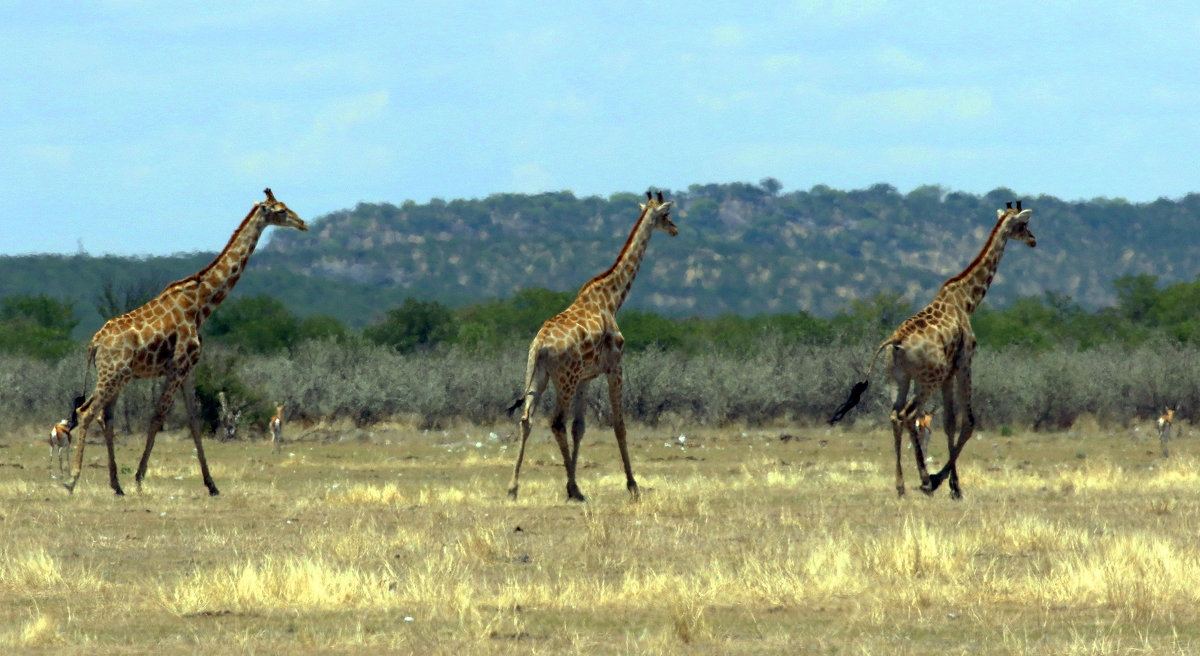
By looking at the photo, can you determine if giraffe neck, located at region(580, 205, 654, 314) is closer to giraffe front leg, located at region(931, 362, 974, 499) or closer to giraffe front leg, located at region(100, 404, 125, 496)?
giraffe front leg, located at region(931, 362, 974, 499)

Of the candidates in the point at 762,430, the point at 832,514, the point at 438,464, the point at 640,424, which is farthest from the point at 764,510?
the point at 640,424

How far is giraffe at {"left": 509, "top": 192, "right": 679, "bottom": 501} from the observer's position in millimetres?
15469

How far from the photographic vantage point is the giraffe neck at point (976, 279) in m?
16.7

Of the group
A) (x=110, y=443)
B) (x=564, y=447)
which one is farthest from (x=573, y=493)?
(x=110, y=443)

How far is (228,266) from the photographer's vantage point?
16922 mm

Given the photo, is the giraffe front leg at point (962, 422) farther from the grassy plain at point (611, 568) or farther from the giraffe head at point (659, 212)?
the giraffe head at point (659, 212)

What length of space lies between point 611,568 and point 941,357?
6402mm

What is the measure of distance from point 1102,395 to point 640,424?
41.7 ft

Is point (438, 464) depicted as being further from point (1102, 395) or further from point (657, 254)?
point (657, 254)

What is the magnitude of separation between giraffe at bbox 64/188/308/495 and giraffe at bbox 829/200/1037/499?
24.5ft

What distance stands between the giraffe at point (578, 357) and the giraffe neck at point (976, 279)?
369 centimetres

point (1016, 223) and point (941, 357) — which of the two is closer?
point (941, 357)

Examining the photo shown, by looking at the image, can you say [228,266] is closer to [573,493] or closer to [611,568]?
[573,493]

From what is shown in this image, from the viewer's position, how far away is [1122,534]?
1197cm
